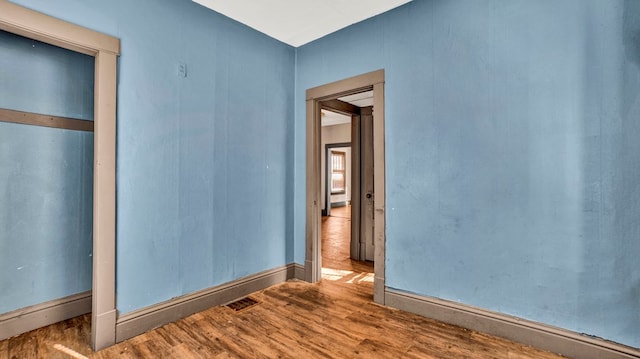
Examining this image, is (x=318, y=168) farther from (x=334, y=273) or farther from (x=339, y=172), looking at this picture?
(x=339, y=172)


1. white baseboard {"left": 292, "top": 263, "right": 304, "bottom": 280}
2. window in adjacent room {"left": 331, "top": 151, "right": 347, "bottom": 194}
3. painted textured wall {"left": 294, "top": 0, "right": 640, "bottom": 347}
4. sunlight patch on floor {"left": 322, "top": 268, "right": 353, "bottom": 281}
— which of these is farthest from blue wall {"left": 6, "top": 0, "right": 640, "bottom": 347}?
window in adjacent room {"left": 331, "top": 151, "right": 347, "bottom": 194}

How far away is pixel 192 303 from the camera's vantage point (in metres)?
2.62

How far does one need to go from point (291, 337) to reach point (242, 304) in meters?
0.79

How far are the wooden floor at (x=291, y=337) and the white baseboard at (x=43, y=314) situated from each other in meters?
0.06

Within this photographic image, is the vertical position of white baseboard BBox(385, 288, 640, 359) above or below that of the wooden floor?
above

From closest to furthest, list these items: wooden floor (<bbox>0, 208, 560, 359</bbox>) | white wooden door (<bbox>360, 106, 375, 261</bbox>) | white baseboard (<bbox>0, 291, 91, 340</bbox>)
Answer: wooden floor (<bbox>0, 208, 560, 359</bbox>), white baseboard (<bbox>0, 291, 91, 340</bbox>), white wooden door (<bbox>360, 106, 375, 261</bbox>)

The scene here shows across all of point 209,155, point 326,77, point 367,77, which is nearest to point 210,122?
point 209,155

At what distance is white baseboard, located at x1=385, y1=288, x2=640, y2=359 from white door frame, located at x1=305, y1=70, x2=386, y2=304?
13.1 inches

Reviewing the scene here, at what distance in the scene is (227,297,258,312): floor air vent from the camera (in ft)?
9.07

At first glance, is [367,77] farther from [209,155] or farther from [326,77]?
[209,155]

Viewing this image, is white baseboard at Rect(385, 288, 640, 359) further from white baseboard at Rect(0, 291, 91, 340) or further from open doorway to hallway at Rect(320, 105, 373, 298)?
white baseboard at Rect(0, 291, 91, 340)

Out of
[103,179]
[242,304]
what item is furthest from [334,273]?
[103,179]

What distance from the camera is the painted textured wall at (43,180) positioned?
2.25 metres

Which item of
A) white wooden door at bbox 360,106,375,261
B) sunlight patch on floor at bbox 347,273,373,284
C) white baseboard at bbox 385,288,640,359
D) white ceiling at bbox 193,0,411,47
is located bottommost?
sunlight patch on floor at bbox 347,273,373,284
